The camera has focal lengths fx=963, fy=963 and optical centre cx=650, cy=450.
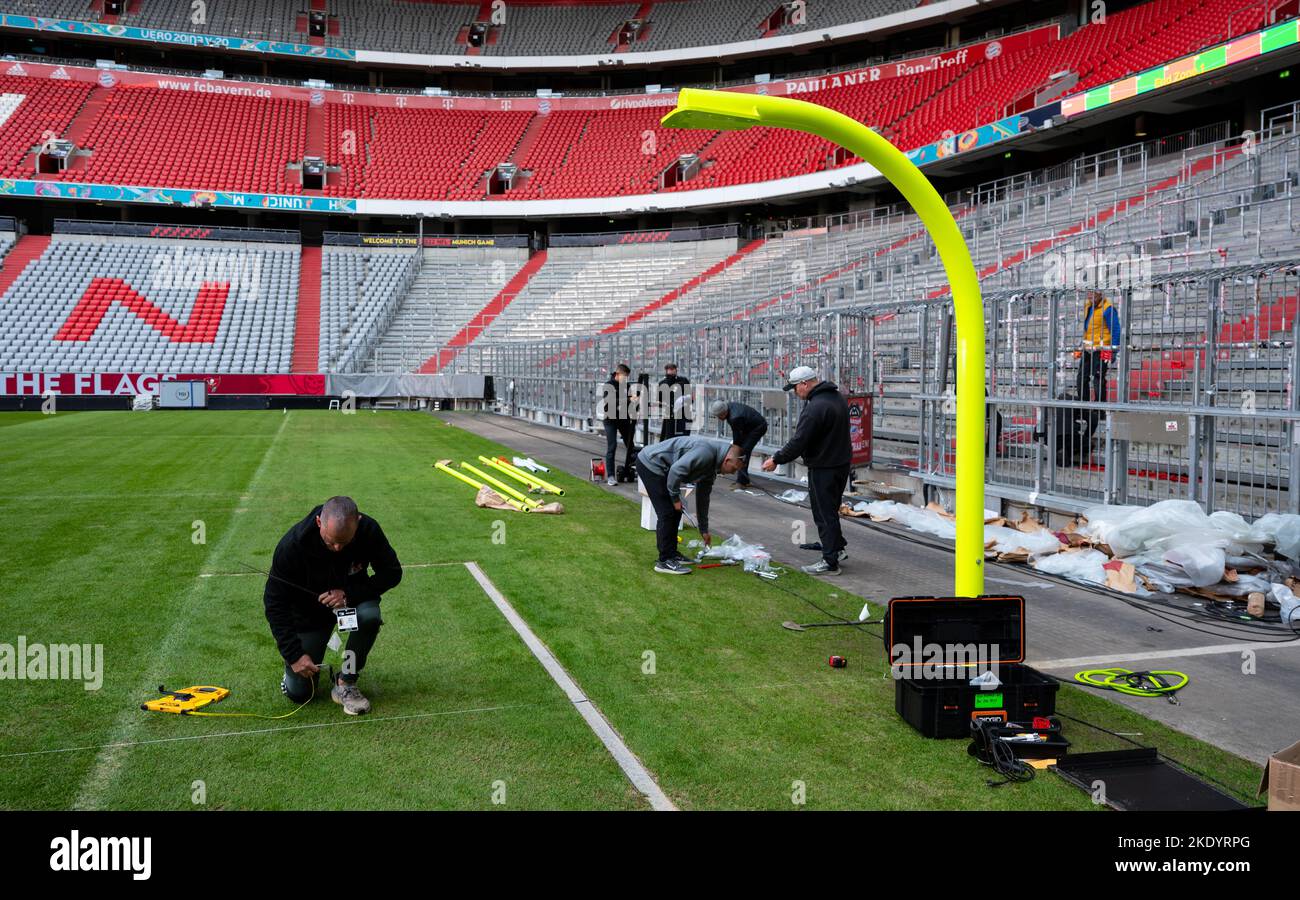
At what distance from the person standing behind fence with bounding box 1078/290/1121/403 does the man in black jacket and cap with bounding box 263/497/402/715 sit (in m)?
8.16

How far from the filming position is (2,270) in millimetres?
41750

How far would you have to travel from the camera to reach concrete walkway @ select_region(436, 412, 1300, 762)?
17.0ft

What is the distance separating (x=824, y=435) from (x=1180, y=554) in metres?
3.10

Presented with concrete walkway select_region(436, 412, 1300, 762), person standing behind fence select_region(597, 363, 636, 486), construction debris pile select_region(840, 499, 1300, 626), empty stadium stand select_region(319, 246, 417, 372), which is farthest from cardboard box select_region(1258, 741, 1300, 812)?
empty stadium stand select_region(319, 246, 417, 372)

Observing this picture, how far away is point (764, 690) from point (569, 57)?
5334 cm

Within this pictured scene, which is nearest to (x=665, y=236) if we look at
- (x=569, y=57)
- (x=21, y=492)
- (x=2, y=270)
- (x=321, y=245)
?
(x=569, y=57)

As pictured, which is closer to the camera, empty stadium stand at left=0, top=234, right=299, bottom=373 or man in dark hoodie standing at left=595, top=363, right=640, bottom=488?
man in dark hoodie standing at left=595, top=363, right=640, bottom=488

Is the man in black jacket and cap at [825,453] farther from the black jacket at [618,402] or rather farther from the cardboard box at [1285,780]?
the black jacket at [618,402]

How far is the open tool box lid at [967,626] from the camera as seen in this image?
5.16 metres

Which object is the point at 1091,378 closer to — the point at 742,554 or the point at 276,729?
the point at 742,554

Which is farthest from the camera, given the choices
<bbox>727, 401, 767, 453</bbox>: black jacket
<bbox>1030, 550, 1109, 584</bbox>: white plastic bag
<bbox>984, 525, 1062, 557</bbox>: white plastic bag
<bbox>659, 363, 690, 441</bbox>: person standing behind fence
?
<bbox>659, 363, 690, 441</bbox>: person standing behind fence

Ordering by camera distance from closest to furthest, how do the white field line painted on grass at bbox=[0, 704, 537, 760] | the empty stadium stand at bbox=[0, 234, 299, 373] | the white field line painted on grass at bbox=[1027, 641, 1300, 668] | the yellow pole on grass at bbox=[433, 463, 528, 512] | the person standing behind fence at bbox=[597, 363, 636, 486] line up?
the white field line painted on grass at bbox=[0, 704, 537, 760]
the white field line painted on grass at bbox=[1027, 641, 1300, 668]
the yellow pole on grass at bbox=[433, 463, 528, 512]
the person standing behind fence at bbox=[597, 363, 636, 486]
the empty stadium stand at bbox=[0, 234, 299, 373]

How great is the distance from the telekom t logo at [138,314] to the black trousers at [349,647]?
3806cm

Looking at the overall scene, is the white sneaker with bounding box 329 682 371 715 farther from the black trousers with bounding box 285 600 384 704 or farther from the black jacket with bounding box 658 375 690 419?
the black jacket with bounding box 658 375 690 419
